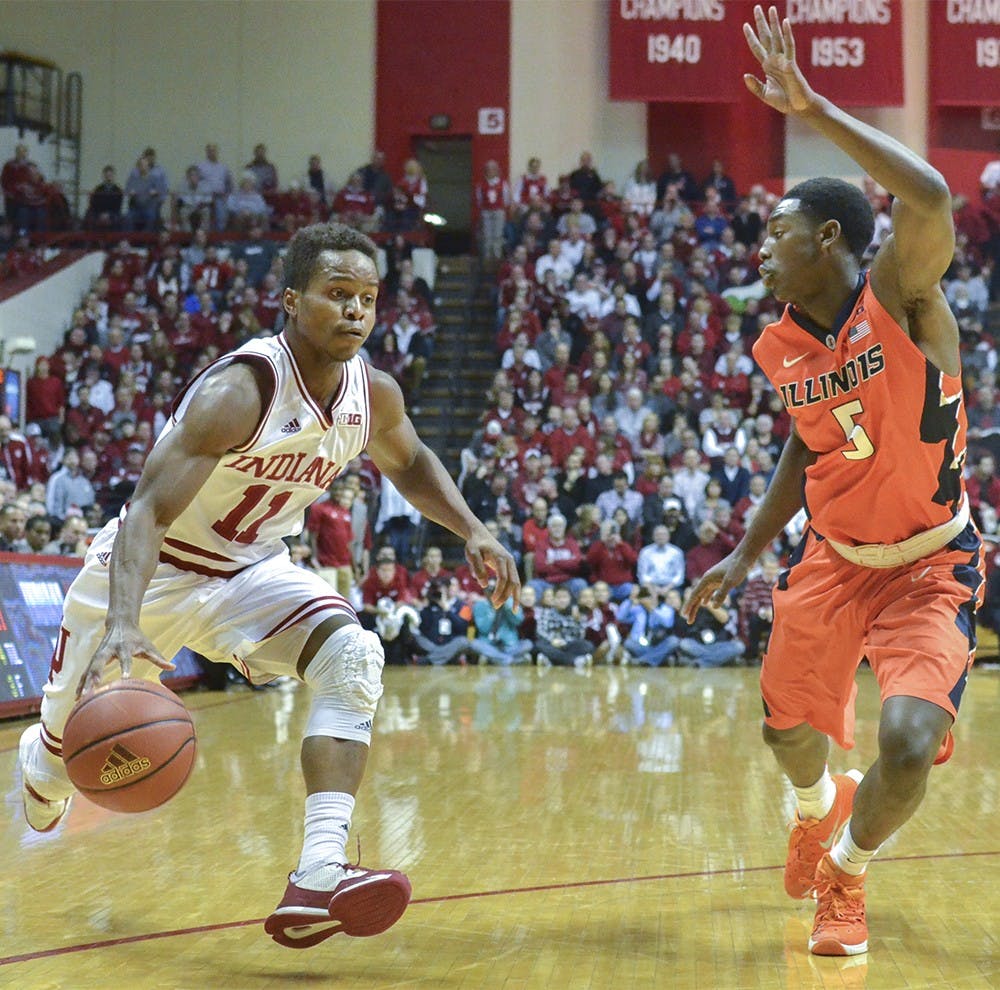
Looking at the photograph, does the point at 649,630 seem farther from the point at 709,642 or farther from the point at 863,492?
the point at 863,492

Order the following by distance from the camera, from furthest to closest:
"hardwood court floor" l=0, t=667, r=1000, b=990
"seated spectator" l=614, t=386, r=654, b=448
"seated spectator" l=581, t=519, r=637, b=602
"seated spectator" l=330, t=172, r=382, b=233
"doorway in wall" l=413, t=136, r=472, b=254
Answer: "doorway in wall" l=413, t=136, r=472, b=254 → "seated spectator" l=330, t=172, r=382, b=233 → "seated spectator" l=614, t=386, r=654, b=448 → "seated spectator" l=581, t=519, r=637, b=602 → "hardwood court floor" l=0, t=667, r=1000, b=990

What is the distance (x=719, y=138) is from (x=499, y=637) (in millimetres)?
12261

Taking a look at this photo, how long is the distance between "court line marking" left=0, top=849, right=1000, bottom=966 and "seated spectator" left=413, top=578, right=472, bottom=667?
9668 millimetres

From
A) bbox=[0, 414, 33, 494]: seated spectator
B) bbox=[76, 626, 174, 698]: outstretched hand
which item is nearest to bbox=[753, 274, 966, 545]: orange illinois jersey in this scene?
bbox=[76, 626, 174, 698]: outstretched hand

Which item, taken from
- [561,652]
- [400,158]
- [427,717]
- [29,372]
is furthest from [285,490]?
[400,158]

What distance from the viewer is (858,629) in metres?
4.31

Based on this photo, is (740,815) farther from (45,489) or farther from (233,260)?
(233,260)

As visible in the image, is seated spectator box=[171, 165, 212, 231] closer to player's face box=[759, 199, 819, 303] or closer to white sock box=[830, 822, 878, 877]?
player's face box=[759, 199, 819, 303]

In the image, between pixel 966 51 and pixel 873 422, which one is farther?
pixel 966 51

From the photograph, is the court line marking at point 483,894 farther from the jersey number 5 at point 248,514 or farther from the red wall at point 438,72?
the red wall at point 438,72

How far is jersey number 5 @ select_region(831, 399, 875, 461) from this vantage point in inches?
165

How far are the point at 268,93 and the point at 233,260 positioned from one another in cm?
477

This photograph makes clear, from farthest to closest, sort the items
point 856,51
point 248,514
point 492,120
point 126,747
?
1. point 492,120
2. point 856,51
3. point 248,514
4. point 126,747

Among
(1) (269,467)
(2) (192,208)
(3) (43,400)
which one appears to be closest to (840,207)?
(1) (269,467)
